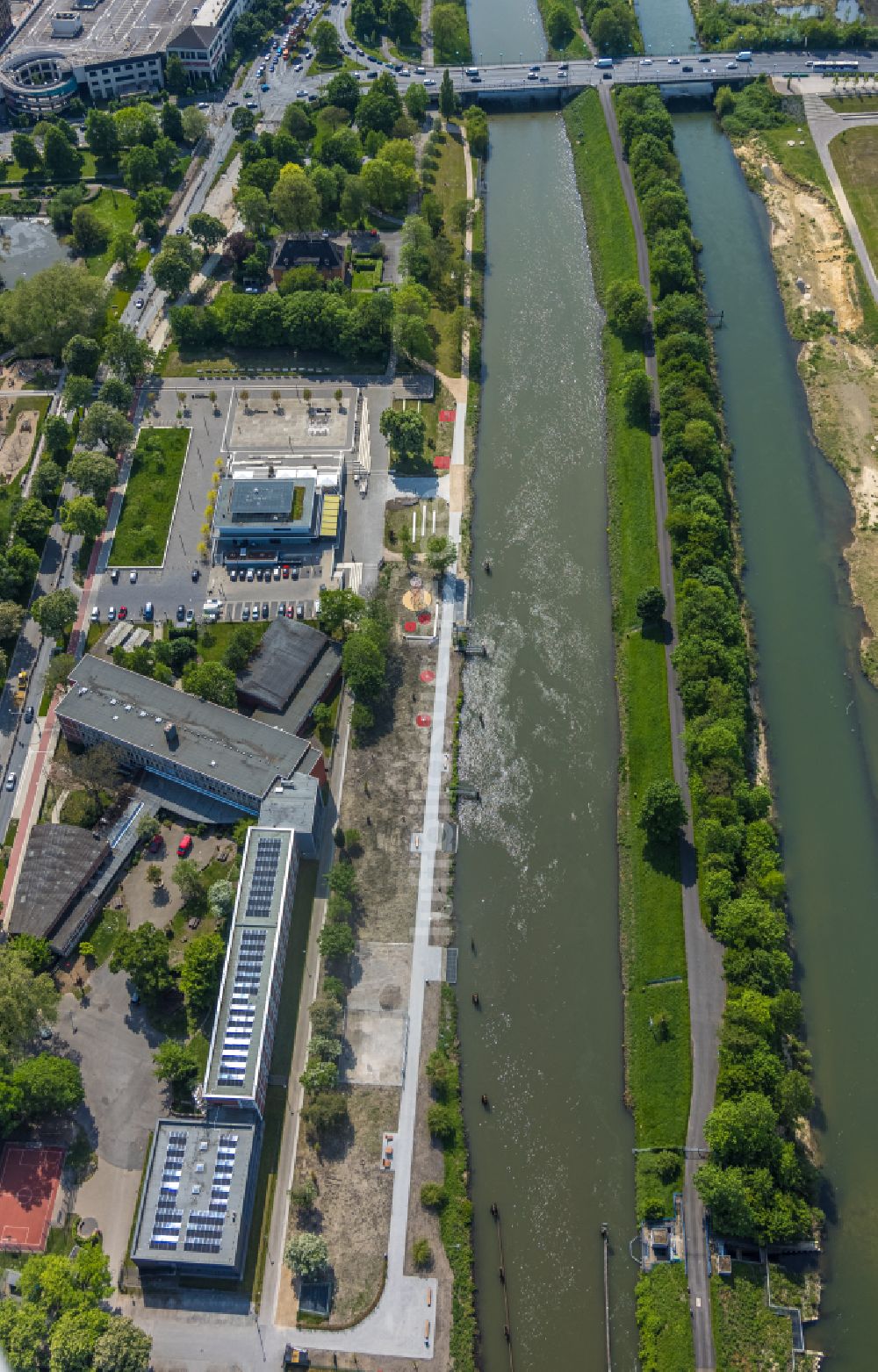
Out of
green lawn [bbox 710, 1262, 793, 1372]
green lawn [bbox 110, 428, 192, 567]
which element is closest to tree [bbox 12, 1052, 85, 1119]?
green lawn [bbox 710, 1262, 793, 1372]

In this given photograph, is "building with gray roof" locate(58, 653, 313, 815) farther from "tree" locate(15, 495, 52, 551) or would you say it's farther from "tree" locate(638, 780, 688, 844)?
"tree" locate(638, 780, 688, 844)

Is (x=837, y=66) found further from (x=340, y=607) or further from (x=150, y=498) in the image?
(x=340, y=607)

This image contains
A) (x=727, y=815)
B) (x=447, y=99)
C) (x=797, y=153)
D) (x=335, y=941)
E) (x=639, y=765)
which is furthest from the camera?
(x=447, y=99)

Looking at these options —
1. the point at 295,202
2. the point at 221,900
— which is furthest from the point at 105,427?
the point at 221,900

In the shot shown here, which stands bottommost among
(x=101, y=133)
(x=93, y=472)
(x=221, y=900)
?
(x=221, y=900)

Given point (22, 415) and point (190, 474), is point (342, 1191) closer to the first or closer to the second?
point (190, 474)
